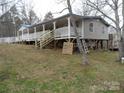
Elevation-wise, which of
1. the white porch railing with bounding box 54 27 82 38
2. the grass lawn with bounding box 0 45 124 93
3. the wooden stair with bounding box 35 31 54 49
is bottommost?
the grass lawn with bounding box 0 45 124 93

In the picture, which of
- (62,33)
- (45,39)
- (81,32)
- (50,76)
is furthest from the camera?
(45,39)

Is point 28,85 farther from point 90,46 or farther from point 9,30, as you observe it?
point 9,30

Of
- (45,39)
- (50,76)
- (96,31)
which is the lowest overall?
(50,76)

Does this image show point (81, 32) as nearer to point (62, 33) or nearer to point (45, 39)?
point (62, 33)

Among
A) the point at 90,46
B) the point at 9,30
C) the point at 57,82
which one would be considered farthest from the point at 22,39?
the point at 57,82

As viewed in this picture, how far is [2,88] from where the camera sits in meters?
11.2

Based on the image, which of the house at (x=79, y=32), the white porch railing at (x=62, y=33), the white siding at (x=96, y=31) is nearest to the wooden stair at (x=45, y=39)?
the house at (x=79, y=32)

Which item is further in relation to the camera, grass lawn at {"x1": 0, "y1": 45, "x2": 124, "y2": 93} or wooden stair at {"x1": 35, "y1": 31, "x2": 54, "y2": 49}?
wooden stair at {"x1": 35, "y1": 31, "x2": 54, "y2": 49}

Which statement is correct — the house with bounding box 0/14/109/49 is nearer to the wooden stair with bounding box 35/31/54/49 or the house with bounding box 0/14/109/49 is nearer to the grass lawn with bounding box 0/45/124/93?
the wooden stair with bounding box 35/31/54/49

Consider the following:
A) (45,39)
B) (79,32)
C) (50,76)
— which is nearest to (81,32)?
(79,32)

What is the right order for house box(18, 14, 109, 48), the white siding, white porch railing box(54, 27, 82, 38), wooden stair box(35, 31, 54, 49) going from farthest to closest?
1. the white siding
2. wooden stair box(35, 31, 54, 49)
3. house box(18, 14, 109, 48)
4. white porch railing box(54, 27, 82, 38)

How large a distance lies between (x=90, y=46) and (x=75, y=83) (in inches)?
601

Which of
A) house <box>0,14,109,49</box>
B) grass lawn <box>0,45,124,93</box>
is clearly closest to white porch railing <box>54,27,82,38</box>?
house <box>0,14,109,49</box>

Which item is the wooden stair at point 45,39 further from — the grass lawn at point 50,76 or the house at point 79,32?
the grass lawn at point 50,76
